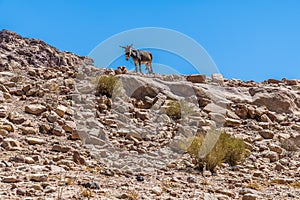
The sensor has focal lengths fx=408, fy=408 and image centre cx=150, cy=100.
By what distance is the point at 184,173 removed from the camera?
8.46m

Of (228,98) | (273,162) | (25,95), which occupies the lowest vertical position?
(273,162)

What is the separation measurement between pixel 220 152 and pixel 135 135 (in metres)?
2.53

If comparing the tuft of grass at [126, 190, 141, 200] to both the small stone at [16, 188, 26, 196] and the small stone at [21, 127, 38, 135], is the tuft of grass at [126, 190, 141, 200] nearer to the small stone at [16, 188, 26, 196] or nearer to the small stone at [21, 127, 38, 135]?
the small stone at [16, 188, 26, 196]

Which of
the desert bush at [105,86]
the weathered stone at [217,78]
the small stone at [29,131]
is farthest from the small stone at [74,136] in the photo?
the weathered stone at [217,78]

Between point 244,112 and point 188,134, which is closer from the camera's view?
point 188,134

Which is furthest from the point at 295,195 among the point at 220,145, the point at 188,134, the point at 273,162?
the point at 188,134

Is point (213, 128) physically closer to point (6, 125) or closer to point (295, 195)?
point (295, 195)

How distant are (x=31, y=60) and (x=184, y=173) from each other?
129 feet

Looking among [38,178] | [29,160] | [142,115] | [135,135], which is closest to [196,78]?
[142,115]

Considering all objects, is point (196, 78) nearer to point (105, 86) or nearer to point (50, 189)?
point (105, 86)

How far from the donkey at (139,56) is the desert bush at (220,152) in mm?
8625

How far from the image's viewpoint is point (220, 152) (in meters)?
9.47

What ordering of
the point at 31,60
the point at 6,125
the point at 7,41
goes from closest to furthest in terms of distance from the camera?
the point at 6,125 → the point at 31,60 → the point at 7,41

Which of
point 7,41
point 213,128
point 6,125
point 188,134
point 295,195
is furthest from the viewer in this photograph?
point 7,41
